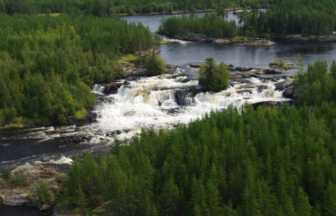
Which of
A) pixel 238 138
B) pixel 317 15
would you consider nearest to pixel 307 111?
pixel 238 138

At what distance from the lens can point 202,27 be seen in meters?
164

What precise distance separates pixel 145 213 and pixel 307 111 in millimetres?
30050

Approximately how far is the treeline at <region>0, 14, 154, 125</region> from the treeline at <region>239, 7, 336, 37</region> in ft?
153

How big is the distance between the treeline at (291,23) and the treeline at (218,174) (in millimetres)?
107959

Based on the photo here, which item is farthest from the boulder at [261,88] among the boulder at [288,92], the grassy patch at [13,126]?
the grassy patch at [13,126]

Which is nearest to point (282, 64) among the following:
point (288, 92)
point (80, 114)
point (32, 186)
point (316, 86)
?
point (288, 92)

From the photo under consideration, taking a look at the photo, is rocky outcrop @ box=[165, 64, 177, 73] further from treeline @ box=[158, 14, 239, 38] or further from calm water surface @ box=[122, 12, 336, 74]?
treeline @ box=[158, 14, 239, 38]

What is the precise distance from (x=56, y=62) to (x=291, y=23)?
98.1 m

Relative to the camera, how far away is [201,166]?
48375mm

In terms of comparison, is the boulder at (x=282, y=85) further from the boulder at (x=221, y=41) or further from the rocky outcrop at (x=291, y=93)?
the boulder at (x=221, y=41)

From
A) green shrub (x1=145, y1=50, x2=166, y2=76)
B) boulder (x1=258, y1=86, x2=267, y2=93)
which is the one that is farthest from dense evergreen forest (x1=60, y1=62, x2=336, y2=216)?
green shrub (x1=145, y1=50, x2=166, y2=76)

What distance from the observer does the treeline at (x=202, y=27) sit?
158500 millimetres

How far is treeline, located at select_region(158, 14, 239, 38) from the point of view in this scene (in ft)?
520

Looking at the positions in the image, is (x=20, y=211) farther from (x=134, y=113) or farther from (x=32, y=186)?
(x=134, y=113)
